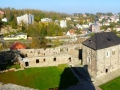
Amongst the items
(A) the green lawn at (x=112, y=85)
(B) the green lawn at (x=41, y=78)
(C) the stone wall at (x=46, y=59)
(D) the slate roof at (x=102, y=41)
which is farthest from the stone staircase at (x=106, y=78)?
(C) the stone wall at (x=46, y=59)

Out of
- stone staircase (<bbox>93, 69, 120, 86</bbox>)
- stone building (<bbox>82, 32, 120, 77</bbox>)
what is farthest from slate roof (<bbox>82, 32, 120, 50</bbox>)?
stone staircase (<bbox>93, 69, 120, 86</bbox>)

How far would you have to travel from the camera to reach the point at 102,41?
29.0m

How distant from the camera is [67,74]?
2772 cm

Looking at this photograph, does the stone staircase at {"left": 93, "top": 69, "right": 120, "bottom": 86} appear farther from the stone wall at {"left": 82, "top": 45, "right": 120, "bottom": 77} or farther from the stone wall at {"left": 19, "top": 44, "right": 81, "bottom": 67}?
the stone wall at {"left": 19, "top": 44, "right": 81, "bottom": 67}

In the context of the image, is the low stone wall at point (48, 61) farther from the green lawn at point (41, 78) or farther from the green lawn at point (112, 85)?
the green lawn at point (112, 85)

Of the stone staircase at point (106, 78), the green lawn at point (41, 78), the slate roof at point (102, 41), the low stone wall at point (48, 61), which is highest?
the slate roof at point (102, 41)

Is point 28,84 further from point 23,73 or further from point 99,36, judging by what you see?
point 99,36

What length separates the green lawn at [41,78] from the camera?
24328 mm

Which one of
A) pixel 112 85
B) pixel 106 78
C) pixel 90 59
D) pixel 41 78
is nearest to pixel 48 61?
pixel 41 78

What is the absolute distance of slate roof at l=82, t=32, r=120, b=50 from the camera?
28288 mm

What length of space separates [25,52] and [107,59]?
53.4ft

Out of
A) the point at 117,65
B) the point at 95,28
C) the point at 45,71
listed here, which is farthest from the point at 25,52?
the point at 95,28

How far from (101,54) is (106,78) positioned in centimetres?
384

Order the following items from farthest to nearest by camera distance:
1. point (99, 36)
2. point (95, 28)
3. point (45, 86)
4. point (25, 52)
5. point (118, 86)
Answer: point (95, 28) < point (25, 52) < point (99, 36) < point (118, 86) < point (45, 86)
